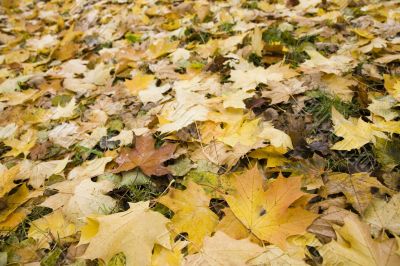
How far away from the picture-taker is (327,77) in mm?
1663

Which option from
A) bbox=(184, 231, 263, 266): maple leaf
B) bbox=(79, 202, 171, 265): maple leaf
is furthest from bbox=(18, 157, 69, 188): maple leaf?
bbox=(184, 231, 263, 266): maple leaf

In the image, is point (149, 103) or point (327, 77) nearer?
point (327, 77)

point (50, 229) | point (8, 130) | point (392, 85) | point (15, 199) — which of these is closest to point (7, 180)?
point (15, 199)

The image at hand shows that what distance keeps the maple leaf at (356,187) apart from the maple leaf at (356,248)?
0.40 ft

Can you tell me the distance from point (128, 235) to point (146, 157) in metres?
0.41

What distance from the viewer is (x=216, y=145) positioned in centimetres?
138

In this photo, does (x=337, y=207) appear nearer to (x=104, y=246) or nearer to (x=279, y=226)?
(x=279, y=226)

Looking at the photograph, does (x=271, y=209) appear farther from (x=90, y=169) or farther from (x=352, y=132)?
(x=90, y=169)

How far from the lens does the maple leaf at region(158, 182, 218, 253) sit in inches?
41.7

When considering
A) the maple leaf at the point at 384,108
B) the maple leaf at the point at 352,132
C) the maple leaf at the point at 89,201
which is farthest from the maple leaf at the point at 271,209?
the maple leaf at the point at 384,108

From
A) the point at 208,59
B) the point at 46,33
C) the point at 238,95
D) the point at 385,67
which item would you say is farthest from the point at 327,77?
the point at 46,33

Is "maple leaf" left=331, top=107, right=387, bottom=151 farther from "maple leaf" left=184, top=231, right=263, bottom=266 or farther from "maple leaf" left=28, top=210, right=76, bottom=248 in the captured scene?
"maple leaf" left=28, top=210, right=76, bottom=248

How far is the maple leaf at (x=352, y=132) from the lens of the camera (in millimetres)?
1239

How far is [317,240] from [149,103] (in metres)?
1.15
